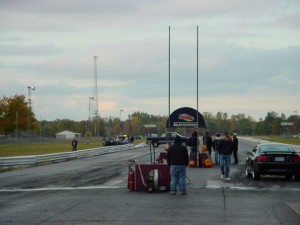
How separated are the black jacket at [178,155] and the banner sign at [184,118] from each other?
13.1 meters

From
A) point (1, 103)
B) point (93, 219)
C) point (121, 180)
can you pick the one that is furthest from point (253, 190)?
point (1, 103)

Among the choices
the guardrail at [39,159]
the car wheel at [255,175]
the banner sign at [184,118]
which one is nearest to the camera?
the car wheel at [255,175]

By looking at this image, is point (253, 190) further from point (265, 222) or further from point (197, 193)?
point (265, 222)

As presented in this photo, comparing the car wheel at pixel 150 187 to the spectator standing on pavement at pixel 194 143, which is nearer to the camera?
the car wheel at pixel 150 187

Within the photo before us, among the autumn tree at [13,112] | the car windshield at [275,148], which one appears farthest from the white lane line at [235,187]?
the autumn tree at [13,112]

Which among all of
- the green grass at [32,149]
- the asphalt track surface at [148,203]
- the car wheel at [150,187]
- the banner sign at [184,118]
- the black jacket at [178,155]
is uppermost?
the banner sign at [184,118]

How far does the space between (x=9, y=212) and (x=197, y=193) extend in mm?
6082

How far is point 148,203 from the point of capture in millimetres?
15320

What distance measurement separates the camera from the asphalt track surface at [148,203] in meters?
12.4

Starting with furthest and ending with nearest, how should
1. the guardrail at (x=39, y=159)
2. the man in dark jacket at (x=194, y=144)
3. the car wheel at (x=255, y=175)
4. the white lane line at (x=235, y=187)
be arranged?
the guardrail at (x=39, y=159) → the man in dark jacket at (x=194, y=144) → the car wheel at (x=255, y=175) → the white lane line at (x=235, y=187)

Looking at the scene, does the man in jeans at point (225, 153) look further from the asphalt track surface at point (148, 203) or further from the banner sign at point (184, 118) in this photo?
the banner sign at point (184, 118)

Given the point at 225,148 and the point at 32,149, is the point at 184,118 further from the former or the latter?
the point at 32,149

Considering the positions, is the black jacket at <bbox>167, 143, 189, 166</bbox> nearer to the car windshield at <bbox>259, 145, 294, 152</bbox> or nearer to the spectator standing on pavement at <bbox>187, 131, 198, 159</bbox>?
the car windshield at <bbox>259, 145, 294, 152</bbox>

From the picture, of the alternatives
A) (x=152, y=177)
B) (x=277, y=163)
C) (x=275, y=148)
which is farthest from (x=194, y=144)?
(x=152, y=177)
